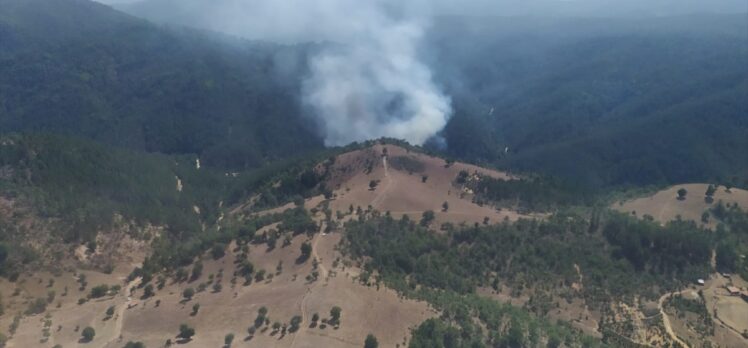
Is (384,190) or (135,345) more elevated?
(384,190)

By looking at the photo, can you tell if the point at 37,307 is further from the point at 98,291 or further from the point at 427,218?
the point at 427,218

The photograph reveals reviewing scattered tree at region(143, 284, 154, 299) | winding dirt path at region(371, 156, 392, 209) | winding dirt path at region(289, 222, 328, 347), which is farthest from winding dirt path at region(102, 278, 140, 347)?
winding dirt path at region(371, 156, 392, 209)

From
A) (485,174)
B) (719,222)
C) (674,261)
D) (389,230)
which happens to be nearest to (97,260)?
(389,230)

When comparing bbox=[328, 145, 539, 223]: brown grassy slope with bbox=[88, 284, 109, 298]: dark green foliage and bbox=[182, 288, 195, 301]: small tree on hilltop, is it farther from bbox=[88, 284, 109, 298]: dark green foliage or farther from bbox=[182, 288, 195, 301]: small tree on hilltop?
bbox=[88, 284, 109, 298]: dark green foliage

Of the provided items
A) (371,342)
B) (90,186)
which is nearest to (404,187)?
(90,186)

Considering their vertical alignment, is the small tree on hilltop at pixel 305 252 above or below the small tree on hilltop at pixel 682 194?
below

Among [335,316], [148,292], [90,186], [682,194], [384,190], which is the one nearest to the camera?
[335,316]

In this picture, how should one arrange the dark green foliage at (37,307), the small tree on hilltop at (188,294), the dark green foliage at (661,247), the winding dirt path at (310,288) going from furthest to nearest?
the dark green foliage at (661,247) → the small tree on hilltop at (188,294) → the dark green foliage at (37,307) → the winding dirt path at (310,288)

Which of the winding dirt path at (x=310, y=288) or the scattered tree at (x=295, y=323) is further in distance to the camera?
the scattered tree at (x=295, y=323)

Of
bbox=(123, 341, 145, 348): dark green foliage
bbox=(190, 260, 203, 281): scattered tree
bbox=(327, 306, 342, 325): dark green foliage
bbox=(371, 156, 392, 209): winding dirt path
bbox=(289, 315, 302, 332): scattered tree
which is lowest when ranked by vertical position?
bbox=(123, 341, 145, 348): dark green foliage

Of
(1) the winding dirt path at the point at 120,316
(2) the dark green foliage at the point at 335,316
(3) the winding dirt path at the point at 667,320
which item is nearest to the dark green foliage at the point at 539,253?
(3) the winding dirt path at the point at 667,320

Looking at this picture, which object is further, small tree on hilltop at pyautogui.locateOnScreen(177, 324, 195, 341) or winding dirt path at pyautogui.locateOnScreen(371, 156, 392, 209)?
winding dirt path at pyautogui.locateOnScreen(371, 156, 392, 209)

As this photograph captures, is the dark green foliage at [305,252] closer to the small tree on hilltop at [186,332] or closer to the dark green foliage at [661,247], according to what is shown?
the small tree on hilltop at [186,332]
